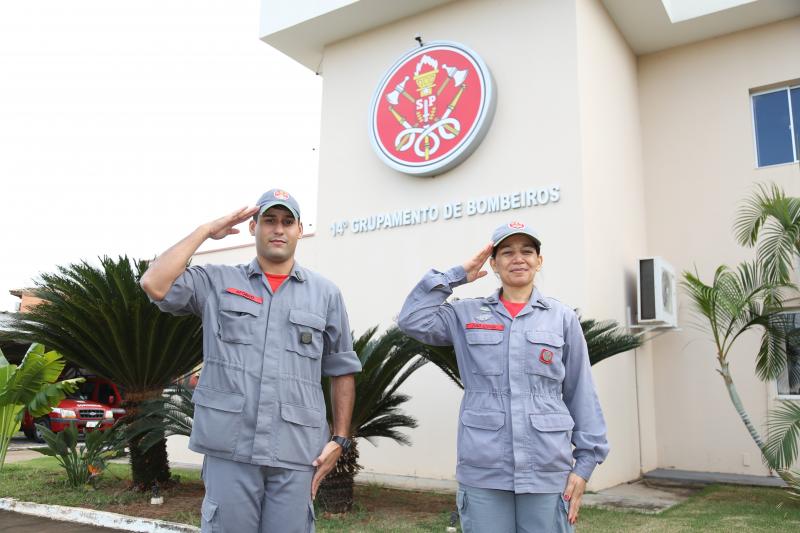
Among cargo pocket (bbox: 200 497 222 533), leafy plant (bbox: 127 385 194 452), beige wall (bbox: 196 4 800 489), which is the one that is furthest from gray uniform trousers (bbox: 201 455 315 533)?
beige wall (bbox: 196 4 800 489)

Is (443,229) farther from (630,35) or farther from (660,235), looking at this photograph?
(630,35)

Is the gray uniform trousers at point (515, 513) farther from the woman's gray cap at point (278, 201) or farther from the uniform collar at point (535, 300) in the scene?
the woman's gray cap at point (278, 201)

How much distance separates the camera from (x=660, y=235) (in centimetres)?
1018

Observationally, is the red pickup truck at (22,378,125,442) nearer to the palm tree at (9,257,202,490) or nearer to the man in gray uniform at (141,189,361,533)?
the palm tree at (9,257,202,490)

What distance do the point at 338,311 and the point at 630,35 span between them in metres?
9.01

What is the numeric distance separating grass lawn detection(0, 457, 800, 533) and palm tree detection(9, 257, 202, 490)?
630mm

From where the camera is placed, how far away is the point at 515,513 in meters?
2.57

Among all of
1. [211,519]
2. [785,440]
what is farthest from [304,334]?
[785,440]

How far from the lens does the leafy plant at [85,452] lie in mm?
7887

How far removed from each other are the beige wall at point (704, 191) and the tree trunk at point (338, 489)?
17.9 ft

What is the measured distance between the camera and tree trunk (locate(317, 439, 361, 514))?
Answer: 6.37m

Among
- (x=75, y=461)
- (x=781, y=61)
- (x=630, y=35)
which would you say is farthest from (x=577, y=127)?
(x=75, y=461)

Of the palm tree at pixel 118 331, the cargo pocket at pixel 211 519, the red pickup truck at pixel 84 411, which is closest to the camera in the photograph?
the cargo pocket at pixel 211 519

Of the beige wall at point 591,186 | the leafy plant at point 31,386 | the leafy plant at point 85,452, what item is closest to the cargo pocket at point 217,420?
the leafy plant at point 31,386
